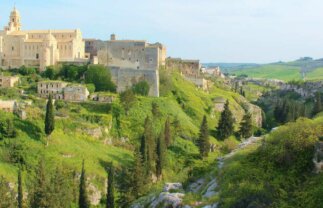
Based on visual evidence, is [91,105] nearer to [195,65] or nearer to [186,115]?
[186,115]

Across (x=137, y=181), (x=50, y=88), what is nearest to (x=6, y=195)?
(x=137, y=181)

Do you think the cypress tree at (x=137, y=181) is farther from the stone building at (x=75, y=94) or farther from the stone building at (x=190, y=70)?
the stone building at (x=190, y=70)

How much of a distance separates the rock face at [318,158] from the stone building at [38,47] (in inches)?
2431

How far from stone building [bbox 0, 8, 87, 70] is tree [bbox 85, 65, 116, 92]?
580 cm

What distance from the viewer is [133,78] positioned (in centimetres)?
7719

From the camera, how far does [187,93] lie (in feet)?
281

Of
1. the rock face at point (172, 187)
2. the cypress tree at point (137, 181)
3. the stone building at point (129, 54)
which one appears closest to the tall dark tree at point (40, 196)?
the cypress tree at point (137, 181)

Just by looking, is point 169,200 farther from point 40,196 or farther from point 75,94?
point 75,94

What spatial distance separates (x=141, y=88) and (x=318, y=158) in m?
54.7

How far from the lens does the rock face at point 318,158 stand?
911 inches

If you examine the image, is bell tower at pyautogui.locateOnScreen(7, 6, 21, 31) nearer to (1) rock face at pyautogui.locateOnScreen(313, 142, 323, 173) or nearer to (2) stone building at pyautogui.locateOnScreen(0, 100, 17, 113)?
(2) stone building at pyautogui.locateOnScreen(0, 100, 17, 113)

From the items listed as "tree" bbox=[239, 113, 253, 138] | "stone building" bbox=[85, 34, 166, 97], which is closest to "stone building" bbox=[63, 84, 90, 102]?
"stone building" bbox=[85, 34, 166, 97]

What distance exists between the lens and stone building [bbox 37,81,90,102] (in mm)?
70250

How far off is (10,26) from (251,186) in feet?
237
